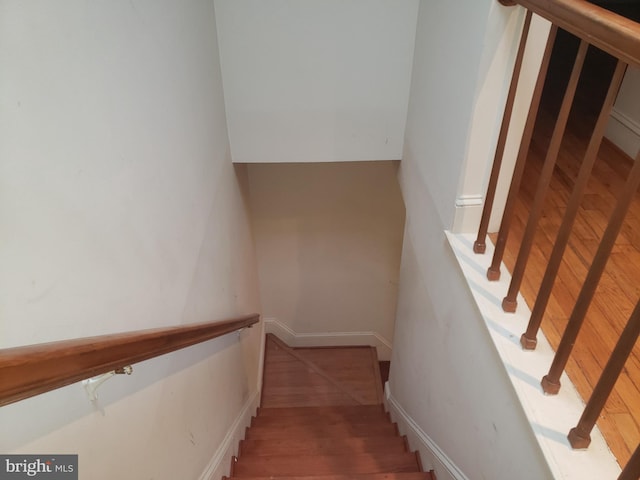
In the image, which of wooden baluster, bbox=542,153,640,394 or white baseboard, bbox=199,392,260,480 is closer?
wooden baluster, bbox=542,153,640,394

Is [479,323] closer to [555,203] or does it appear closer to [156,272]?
[555,203]

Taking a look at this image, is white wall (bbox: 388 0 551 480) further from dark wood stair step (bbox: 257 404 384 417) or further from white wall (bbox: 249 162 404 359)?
white wall (bbox: 249 162 404 359)

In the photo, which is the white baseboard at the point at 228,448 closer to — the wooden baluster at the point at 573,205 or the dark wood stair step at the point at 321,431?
the dark wood stair step at the point at 321,431

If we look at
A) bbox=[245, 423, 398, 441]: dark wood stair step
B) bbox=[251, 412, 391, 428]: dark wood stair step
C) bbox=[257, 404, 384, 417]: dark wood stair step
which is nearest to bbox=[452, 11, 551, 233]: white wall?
bbox=[245, 423, 398, 441]: dark wood stair step

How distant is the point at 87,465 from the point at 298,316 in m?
3.53

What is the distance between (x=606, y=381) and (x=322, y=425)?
8.42ft

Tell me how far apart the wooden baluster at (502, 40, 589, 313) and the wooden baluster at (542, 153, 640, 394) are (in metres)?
0.25

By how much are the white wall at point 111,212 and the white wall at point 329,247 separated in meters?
1.64

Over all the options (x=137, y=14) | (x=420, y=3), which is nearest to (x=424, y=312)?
(x=420, y=3)

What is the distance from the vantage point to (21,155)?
0.80m

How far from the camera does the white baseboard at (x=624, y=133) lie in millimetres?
2225

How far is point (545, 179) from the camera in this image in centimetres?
120

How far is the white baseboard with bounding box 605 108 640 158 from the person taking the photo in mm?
2225

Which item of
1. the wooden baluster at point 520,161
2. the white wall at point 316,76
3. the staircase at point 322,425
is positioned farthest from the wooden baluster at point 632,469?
the white wall at point 316,76
